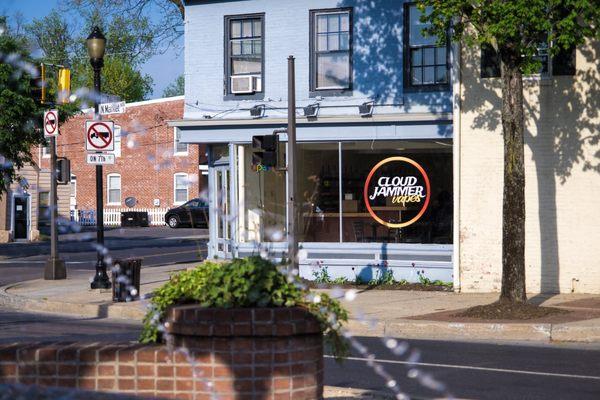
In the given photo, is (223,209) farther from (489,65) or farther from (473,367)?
(473,367)

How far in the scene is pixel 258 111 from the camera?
69.3ft

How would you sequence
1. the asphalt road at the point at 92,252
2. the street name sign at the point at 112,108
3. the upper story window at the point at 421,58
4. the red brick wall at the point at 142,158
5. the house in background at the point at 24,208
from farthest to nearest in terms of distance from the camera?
1. the red brick wall at the point at 142,158
2. the house in background at the point at 24,208
3. the asphalt road at the point at 92,252
4. the upper story window at the point at 421,58
5. the street name sign at the point at 112,108

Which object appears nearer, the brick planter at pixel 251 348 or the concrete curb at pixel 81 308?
the brick planter at pixel 251 348

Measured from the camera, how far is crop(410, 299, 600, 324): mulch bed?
14594 mm

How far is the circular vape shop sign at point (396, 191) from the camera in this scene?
20.1 metres

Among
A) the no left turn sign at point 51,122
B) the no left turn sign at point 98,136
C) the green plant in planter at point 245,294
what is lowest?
the green plant in planter at point 245,294

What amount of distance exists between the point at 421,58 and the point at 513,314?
7120 millimetres

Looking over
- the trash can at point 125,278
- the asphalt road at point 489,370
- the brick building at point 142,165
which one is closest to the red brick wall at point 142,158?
the brick building at point 142,165

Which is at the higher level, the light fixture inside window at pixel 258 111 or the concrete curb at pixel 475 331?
the light fixture inside window at pixel 258 111

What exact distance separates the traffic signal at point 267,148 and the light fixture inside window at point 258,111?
2.92 metres

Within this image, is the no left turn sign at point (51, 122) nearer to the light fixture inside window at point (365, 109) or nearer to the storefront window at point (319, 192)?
the storefront window at point (319, 192)

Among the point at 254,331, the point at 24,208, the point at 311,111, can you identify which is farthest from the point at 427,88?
the point at 24,208

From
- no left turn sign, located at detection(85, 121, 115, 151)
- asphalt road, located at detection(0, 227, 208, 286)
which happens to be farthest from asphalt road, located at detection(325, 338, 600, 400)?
asphalt road, located at detection(0, 227, 208, 286)

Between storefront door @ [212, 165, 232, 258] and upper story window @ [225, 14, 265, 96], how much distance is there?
2111 mm
